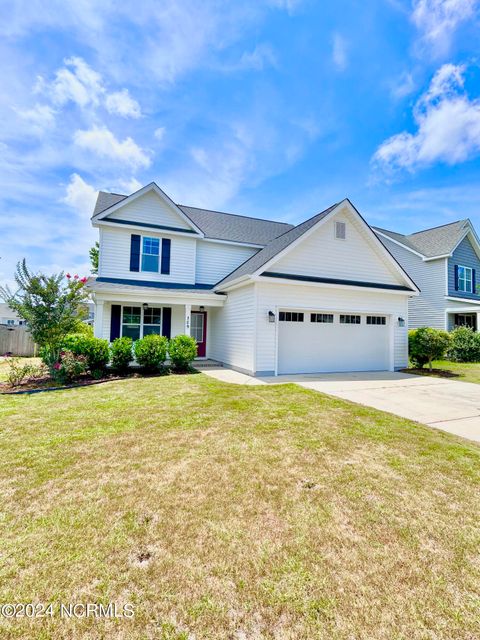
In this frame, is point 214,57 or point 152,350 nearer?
point 214,57

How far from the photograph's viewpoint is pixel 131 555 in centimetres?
226

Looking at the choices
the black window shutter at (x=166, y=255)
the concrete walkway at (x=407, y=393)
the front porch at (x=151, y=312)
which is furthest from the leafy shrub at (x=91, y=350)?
the black window shutter at (x=166, y=255)

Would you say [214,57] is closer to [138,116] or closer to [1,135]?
[138,116]

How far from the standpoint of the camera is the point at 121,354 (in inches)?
401

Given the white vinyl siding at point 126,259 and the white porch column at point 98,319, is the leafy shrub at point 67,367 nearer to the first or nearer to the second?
the white porch column at point 98,319

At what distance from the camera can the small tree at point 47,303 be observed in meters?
9.44

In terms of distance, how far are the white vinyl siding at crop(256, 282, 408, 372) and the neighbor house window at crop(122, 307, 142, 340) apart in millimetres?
5979

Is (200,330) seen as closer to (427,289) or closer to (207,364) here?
(207,364)

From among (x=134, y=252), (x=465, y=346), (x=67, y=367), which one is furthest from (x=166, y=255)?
(x=465, y=346)

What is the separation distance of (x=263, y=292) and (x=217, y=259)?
19.5ft

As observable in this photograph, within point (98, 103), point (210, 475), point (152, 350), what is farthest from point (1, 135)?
point (210, 475)

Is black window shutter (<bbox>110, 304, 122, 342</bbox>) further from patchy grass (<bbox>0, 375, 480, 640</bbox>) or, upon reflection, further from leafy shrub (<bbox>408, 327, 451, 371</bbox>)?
leafy shrub (<bbox>408, 327, 451, 371</bbox>)

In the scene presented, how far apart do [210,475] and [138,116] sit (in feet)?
41.8

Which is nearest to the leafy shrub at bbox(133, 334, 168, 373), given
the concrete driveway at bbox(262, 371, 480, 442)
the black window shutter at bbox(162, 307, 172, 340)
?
the black window shutter at bbox(162, 307, 172, 340)
